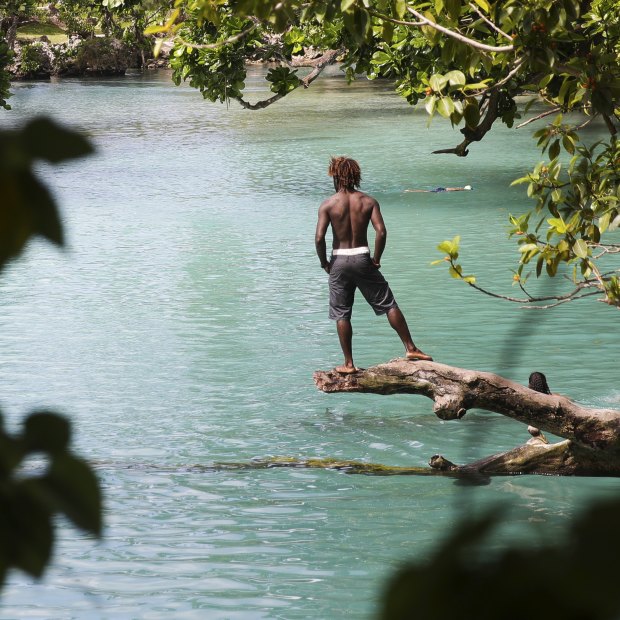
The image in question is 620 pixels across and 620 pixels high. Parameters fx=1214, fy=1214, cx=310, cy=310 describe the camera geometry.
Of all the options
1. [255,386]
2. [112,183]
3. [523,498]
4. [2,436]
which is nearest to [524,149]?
[112,183]

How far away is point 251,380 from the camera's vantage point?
9.99 m

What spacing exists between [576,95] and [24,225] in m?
5.41

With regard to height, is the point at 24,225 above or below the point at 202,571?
above

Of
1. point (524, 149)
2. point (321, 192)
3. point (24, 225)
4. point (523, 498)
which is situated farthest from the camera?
point (524, 149)

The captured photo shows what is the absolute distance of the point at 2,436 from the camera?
25.5 inches

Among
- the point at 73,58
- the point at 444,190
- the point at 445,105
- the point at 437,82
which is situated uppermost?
the point at 437,82

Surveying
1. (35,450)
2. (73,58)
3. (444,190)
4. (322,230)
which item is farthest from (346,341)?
(73,58)

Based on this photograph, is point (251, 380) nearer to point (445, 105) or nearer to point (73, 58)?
point (445, 105)

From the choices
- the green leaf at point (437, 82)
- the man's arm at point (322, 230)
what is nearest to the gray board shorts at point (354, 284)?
the man's arm at point (322, 230)

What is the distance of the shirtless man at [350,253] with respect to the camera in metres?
8.48

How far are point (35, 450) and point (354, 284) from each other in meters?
8.16

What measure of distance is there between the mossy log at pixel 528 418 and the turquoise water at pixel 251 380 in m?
0.11

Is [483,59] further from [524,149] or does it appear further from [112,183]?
[524,149]

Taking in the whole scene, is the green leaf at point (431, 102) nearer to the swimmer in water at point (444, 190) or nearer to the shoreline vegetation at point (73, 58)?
the swimmer in water at point (444, 190)
